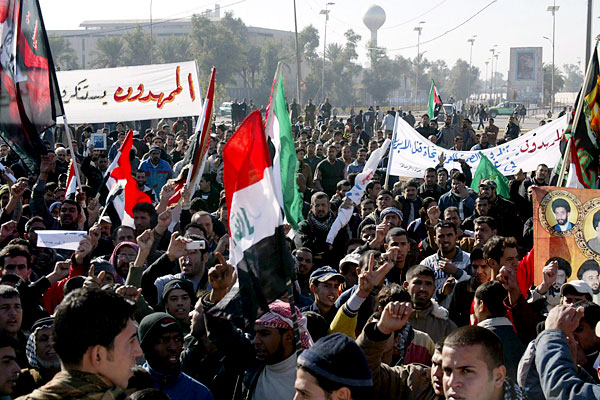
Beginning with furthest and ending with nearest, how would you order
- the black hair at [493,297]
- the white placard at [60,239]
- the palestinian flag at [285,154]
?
the white placard at [60,239] < the palestinian flag at [285,154] < the black hair at [493,297]

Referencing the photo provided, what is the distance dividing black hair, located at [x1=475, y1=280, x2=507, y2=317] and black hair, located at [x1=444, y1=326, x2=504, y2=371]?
1178 millimetres

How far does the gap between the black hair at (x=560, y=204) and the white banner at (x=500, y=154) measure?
6.11m

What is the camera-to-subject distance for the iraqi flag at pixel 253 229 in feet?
13.6

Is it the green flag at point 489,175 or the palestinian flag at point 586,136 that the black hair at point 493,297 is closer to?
the palestinian flag at point 586,136

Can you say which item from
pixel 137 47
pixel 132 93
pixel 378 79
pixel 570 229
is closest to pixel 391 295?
pixel 570 229

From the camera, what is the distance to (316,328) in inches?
199

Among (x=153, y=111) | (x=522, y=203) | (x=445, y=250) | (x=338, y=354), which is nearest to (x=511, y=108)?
(x=153, y=111)

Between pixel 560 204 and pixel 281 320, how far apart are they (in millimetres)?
3428

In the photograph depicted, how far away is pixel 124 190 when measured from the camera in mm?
8695

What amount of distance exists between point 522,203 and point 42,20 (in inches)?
259

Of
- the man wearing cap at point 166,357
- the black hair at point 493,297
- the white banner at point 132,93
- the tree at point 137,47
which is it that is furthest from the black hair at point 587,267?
the tree at point 137,47

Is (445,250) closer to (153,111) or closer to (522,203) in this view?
(522,203)

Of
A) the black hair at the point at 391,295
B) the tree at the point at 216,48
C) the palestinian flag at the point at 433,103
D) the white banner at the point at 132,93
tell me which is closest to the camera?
the black hair at the point at 391,295

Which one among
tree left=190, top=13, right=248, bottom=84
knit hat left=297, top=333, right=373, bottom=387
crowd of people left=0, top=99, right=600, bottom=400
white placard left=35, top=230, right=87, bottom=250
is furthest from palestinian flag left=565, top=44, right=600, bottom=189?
tree left=190, top=13, right=248, bottom=84
